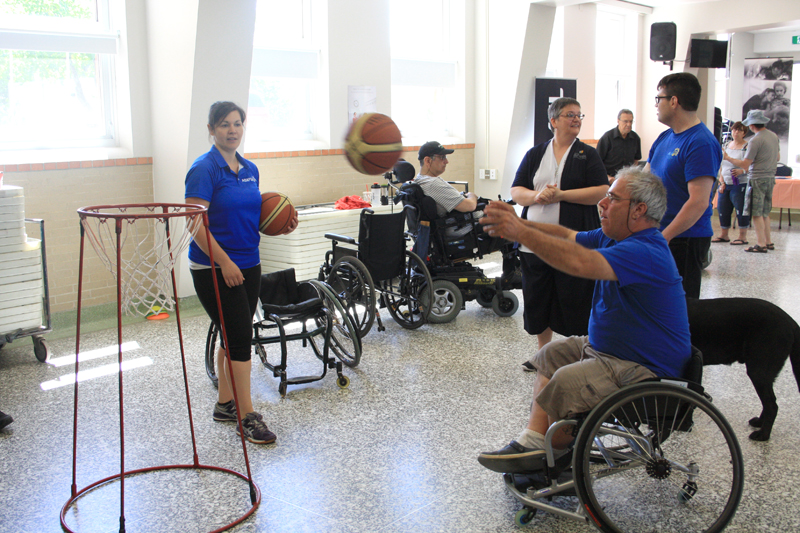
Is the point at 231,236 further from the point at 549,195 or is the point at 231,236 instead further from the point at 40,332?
the point at 40,332

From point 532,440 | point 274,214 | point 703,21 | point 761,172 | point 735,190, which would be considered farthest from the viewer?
point 703,21

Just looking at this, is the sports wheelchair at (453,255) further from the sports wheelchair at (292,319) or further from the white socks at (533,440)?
the white socks at (533,440)

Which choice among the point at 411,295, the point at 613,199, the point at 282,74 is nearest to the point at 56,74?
the point at 282,74

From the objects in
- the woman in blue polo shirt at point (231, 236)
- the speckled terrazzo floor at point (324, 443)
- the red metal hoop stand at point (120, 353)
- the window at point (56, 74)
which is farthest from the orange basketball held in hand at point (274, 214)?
the window at point (56, 74)

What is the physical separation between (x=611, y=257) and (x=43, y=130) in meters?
4.98

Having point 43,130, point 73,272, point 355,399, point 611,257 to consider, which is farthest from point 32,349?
point 611,257

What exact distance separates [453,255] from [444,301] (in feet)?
1.13

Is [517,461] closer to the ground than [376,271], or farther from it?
closer to the ground

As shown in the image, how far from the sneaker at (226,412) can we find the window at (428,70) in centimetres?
513

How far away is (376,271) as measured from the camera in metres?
4.41

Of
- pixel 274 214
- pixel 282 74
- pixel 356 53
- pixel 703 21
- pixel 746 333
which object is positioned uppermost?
pixel 703 21

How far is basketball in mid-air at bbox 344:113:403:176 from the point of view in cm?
283

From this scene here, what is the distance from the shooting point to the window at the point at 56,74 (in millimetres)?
5082

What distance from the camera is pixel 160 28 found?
5207mm
